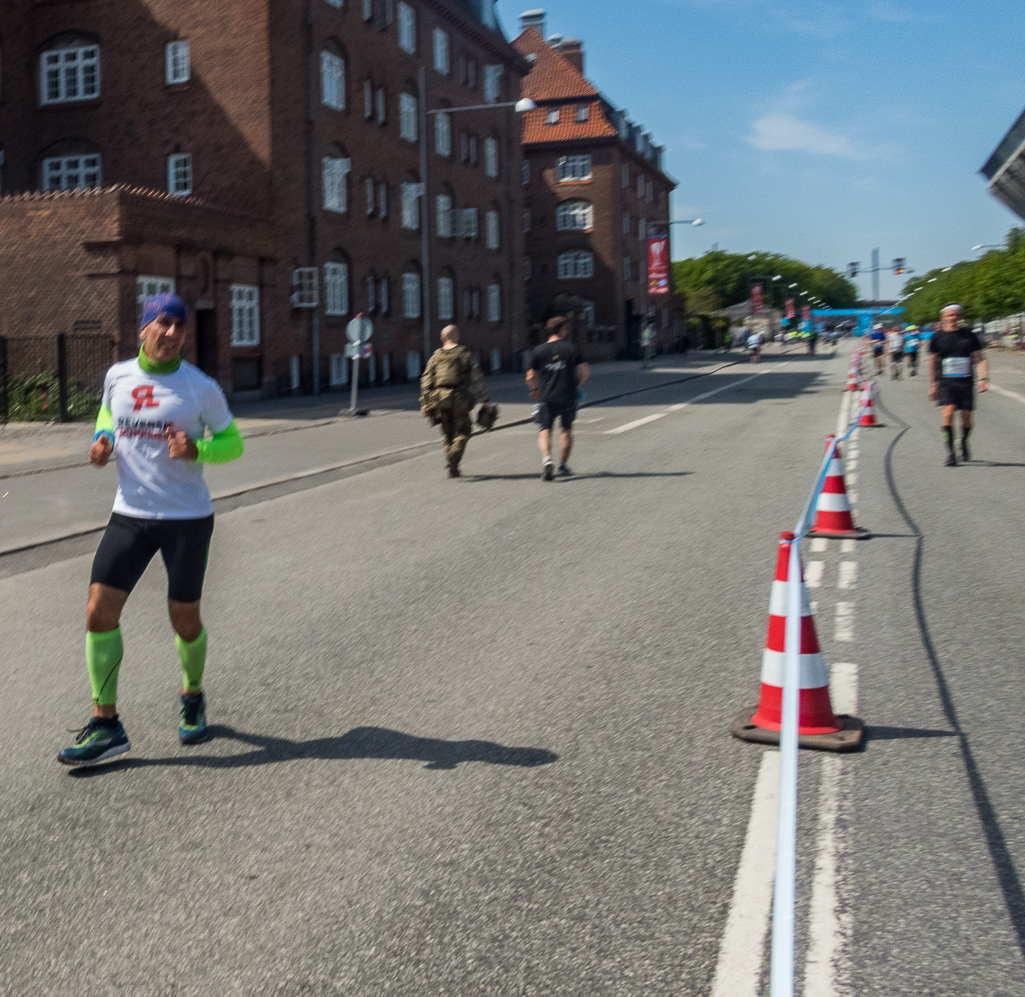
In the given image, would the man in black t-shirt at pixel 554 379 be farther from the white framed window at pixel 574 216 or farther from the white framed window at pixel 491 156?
the white framed window at pixel 574 216

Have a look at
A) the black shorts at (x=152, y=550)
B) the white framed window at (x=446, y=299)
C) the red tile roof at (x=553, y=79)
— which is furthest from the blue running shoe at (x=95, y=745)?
the red tile roof at (x=553, y=79)

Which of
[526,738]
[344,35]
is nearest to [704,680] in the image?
[526,738]

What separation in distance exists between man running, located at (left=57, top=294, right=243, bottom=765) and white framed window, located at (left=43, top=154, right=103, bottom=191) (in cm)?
3422

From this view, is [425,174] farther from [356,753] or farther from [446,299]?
[356,753]

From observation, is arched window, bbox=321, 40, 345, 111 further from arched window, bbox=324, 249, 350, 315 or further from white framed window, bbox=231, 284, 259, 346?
white framed window, bbox=231, 284, 259, 346

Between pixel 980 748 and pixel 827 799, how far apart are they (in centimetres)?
89

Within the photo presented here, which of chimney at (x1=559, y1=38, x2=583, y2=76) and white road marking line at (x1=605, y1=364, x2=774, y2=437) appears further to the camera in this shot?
chimney at (x1=559, y1=38, x2=583, y2=76)

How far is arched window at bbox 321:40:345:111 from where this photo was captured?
37.0 meters

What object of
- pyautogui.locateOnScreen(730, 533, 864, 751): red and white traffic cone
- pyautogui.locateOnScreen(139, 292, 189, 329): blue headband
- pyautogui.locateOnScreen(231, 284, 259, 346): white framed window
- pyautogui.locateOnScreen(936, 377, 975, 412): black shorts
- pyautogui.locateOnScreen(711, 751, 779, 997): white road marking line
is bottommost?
pyautogui.locateOnScreen(711, 751, 779, 997): white road marking line

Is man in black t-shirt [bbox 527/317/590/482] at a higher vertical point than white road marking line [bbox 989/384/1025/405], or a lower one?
higher

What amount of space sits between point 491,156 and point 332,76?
15.8 meters

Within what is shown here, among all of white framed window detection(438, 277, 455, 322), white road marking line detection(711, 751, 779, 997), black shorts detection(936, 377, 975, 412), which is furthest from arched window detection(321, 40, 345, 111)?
white road marking line detection(711, 751, 779, 997)

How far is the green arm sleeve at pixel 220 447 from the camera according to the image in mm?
4871

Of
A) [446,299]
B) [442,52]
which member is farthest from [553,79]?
[446,299]
